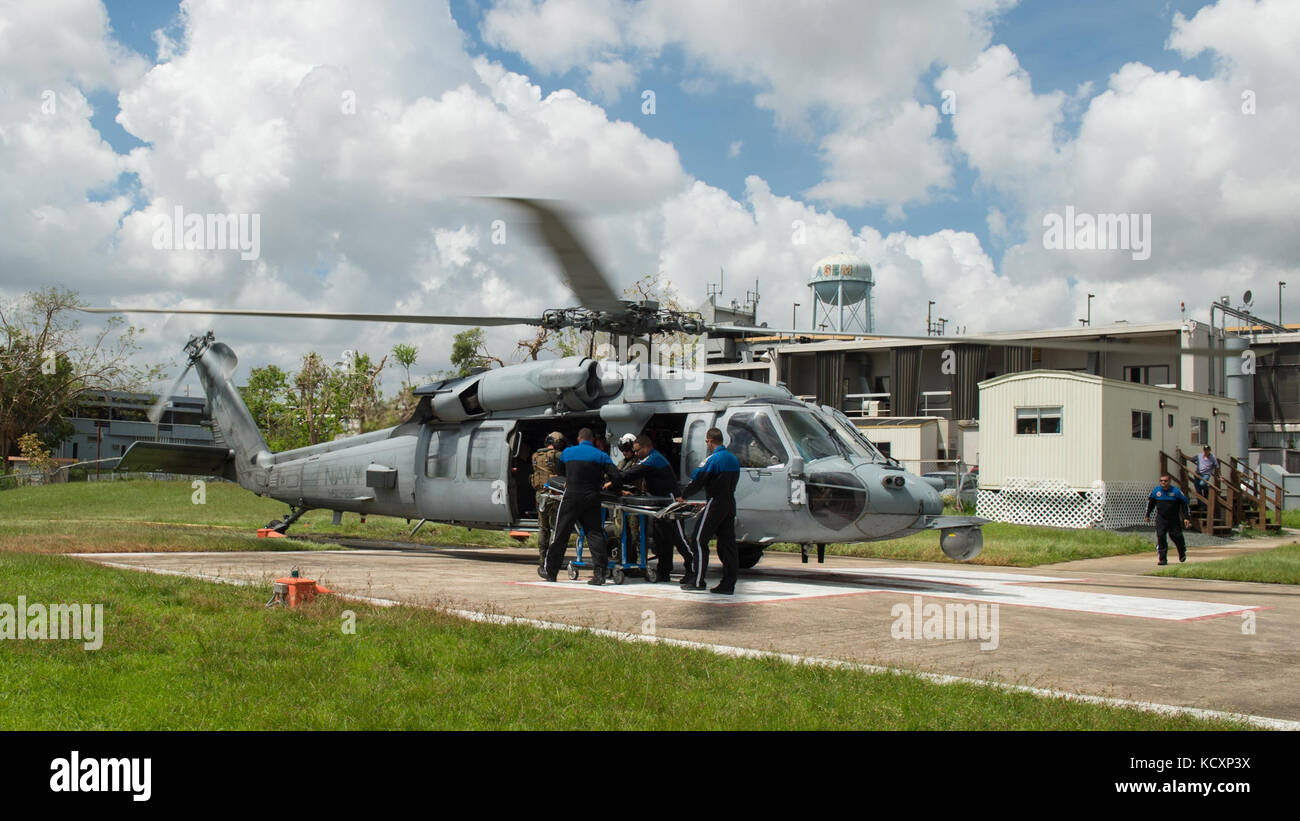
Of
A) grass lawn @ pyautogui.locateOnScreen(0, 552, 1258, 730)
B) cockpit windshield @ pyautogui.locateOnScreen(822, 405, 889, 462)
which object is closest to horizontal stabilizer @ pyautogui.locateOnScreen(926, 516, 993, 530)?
Result: cockpit windshield @ pyautogui.locateOnScreen(822, 405, 889, 462)

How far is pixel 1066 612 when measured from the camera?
10.4 m

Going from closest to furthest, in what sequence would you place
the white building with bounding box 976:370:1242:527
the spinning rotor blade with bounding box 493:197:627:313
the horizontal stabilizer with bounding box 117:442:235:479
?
the spinning rotor blade with bounding box 493:197:627:313 → the horizontal stabilizer with bounding box 117:442:235:479 → the white building with bounding box 976:370:1242:527

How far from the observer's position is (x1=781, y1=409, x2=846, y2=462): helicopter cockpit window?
41.7 ft

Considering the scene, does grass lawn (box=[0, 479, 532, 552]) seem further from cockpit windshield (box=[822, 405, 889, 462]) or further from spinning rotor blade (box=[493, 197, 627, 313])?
cockpit windshield (box=[822, 405, 889, 462])

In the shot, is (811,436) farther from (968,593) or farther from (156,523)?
(156,523)

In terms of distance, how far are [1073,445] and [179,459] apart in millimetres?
21675

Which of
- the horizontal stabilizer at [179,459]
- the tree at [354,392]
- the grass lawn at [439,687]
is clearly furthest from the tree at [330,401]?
the grass lawn at [439,687]

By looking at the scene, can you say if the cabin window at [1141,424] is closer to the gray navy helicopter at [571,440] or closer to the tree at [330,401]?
the gray navy helicopter at [571,440]

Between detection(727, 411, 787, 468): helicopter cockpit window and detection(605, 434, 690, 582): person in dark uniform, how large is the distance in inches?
38.2

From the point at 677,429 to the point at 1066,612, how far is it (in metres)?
6.10

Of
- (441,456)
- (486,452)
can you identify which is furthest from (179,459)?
(486,452)

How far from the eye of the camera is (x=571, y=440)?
1574 cm
